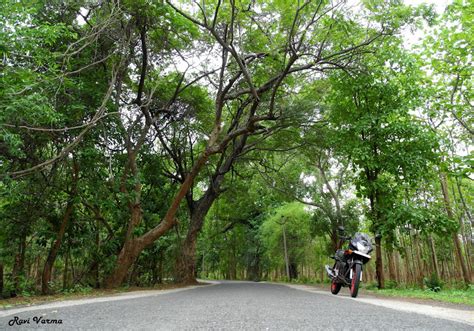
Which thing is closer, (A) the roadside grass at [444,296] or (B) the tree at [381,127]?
(A) the roadside grass at [444,296]

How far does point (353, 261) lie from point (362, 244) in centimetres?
43

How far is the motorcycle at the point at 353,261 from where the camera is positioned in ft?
21.3

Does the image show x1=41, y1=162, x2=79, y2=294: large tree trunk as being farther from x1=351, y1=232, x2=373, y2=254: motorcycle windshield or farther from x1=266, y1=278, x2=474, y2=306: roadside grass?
x1=266, y1=278, x2=474, y2=306: roadside grass

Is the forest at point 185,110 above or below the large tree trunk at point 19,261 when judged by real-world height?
above

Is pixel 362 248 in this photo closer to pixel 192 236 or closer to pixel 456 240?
pixel 456 240

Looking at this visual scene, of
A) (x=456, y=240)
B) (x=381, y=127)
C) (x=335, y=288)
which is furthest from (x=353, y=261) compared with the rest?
(x=456, y=240)

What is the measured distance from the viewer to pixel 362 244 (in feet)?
22.1

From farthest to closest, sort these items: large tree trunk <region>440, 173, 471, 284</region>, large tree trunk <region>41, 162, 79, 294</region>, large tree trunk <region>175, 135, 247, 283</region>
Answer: large tree trunk <region>175, 135, 247, 283</region> < large tree trunk <region>440, 173, 471, 284</region> < large tree trunk <region>41, 162, 79, 294</region>

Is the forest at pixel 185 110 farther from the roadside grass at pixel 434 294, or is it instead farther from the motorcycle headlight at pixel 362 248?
the motorcycle headlight at pixel 362 248

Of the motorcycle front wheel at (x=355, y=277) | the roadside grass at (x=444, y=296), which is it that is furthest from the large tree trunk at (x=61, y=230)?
the roadside grass at (x=444, y=296)

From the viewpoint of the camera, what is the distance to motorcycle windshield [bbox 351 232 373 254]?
6.64 metres

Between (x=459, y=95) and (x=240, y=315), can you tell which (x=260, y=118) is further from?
(x=240, y=315)

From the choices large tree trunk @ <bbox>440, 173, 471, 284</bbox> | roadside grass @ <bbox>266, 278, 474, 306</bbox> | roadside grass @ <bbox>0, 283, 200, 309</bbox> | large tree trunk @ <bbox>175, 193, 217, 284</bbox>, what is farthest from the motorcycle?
large tree trunk @ <bbox>175, 193, 217, 284</bbox>

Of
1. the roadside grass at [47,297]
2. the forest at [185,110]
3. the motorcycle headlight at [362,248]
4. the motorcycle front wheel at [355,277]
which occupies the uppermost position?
the forest at [185,110]
